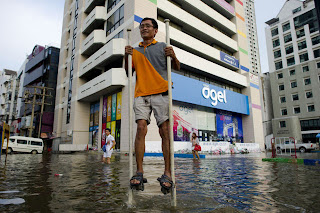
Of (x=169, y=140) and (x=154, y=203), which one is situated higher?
(x=169, y=140)

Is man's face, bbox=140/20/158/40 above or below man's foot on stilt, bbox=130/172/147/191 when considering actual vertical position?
above

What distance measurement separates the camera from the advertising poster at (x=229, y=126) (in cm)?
2862

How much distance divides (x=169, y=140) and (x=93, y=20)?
2781cm

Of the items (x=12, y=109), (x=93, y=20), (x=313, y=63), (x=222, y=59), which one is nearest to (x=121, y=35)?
(x=93, y=20)

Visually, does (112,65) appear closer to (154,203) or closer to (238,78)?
(238,78)

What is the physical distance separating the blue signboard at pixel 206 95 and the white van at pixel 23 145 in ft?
52.0

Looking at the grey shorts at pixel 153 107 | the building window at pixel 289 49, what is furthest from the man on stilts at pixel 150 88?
the building window at pixel 289 49

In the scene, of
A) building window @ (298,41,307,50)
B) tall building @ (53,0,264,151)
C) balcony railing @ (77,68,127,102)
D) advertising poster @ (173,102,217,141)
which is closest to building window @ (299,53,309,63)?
building window @ (298,41,307,50)

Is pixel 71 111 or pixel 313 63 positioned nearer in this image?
pixel 71 111

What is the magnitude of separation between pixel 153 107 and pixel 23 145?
2460 cm

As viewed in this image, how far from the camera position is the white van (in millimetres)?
21569

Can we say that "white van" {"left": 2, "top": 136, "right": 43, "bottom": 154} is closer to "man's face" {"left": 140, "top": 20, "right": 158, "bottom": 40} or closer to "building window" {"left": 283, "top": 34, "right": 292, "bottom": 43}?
"man's face" {"left": 140, "top": 20, "right": 158, "bottom": 40}

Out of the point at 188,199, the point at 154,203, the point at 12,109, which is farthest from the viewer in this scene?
A: the point at 12,109

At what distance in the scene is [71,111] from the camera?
28297mm
